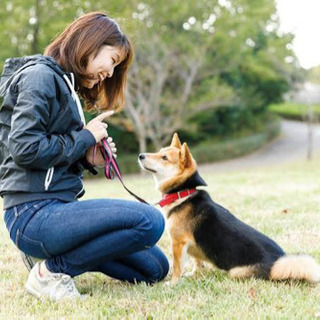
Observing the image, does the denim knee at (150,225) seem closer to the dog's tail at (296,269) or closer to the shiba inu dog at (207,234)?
the shiba inu dog at (207,234)

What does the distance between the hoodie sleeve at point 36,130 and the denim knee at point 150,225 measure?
523mm

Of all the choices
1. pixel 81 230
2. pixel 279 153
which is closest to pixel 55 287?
pixel 81 230

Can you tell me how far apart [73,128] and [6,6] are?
19.6 m

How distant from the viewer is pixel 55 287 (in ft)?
8.96

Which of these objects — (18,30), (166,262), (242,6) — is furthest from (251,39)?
(166,262)

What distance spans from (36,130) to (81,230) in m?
0.59

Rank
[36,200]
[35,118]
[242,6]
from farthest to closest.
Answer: [242,6] → [36,200] → [35,118]

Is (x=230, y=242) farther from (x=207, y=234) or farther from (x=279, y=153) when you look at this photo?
(x=279, y=153)

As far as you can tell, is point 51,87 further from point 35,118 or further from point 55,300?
point 55,300

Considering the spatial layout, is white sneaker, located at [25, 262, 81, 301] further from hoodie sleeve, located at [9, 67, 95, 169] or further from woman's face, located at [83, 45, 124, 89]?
woman's face, located at [83, 45, 124, 89]

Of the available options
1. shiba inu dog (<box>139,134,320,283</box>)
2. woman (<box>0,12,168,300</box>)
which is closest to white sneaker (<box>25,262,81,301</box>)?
woman (<box>0,12,168,300</box>)

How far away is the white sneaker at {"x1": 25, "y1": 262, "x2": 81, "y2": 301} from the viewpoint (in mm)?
2721

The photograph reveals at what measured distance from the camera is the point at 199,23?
2017 centimetres

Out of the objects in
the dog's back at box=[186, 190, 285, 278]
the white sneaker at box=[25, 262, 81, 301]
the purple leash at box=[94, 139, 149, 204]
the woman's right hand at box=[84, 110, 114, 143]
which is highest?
the woman's right hand at box=[84, 110, 114, 143]
